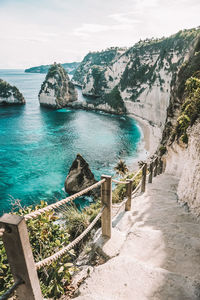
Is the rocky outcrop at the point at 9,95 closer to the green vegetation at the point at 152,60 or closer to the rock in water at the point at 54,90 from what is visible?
the rock in water at the point at 54,90

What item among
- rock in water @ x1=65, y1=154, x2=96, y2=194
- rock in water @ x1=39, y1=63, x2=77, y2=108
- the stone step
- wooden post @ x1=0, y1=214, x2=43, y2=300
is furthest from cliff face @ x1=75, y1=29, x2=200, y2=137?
wooden post @ x1=0, y1=214, x2=43, y2=300

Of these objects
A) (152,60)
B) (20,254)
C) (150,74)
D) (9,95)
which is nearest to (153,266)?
(20,254)

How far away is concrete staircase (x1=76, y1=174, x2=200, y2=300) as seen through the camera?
2270 millimetres

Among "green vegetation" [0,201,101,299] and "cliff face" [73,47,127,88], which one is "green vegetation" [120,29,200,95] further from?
"green vegetation" [0,201,101,299]

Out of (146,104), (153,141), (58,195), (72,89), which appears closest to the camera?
(58,195)

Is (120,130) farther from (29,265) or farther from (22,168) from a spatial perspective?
(29,265)

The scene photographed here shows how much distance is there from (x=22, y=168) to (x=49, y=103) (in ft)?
170

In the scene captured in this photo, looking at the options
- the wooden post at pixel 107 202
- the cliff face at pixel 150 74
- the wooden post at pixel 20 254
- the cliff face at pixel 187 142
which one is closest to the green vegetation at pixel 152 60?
the cliff face at pixel 150 74

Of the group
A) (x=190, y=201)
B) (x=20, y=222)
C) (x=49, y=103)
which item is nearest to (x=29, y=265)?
(x=20, y=222)

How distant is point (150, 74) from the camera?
60781 mm

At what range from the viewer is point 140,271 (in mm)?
2650

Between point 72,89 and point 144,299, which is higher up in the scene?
point 72,89

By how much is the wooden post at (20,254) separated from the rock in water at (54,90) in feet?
258

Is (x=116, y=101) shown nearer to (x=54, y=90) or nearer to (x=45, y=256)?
(x=54, y=90)
